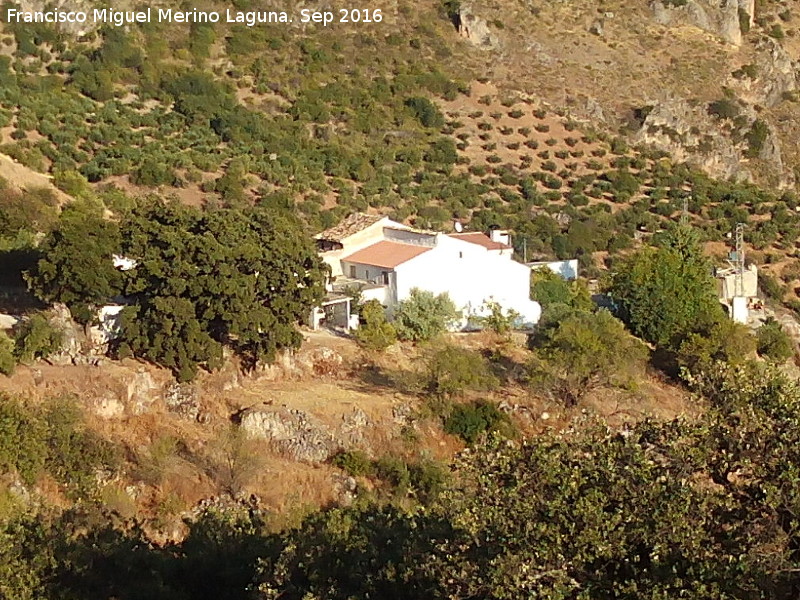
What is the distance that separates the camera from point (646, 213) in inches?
1863

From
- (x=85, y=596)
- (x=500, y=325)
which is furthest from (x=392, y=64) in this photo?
(x=85, y=596)

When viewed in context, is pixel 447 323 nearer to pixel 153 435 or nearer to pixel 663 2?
pixel 153 435

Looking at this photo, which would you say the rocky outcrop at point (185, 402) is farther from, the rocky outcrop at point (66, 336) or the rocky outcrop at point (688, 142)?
the rocky outcrop at point (688, 142)

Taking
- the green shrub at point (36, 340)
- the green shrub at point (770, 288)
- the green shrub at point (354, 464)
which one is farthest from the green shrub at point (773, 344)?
the green shrub at point (36, 340)

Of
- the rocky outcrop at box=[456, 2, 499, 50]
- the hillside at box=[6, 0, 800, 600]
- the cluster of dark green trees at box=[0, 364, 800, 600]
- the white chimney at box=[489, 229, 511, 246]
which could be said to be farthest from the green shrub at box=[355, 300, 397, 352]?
the rocky outcrop at box=[456, 2, 499, 50]

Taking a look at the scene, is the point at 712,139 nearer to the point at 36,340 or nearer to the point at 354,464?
the point at 354,464

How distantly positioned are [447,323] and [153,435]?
10650 mm

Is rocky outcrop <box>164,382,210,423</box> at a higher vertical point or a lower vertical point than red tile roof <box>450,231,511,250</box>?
lower

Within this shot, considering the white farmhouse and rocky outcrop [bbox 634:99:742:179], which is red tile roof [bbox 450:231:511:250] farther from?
rocky outcrop [bbox 634:99:742:179]

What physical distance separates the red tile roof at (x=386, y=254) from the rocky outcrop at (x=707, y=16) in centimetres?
4377

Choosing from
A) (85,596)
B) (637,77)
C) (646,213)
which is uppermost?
(637,77)

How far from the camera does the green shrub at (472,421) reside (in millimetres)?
22297

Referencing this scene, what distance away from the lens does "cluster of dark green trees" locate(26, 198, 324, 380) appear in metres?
22.2

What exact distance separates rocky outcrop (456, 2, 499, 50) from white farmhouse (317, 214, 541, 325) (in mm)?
31788
